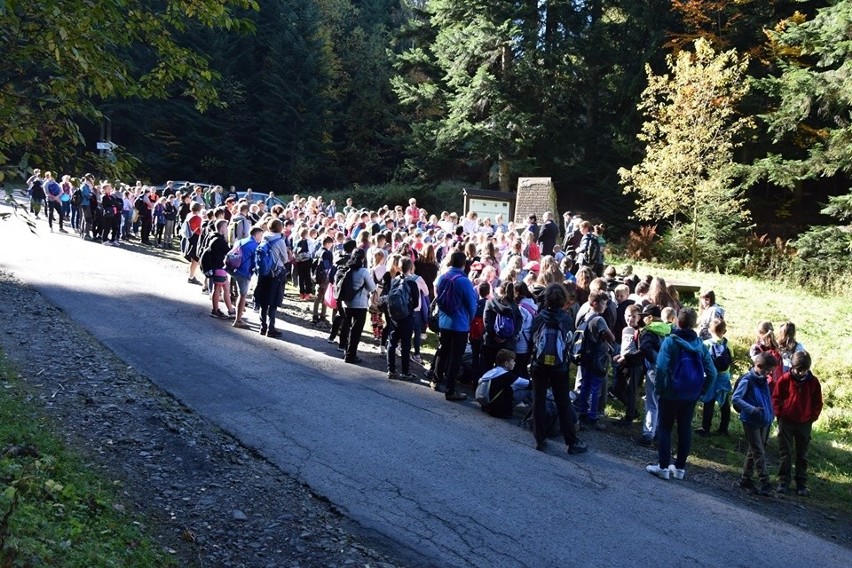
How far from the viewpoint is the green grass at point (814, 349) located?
9.22 meters

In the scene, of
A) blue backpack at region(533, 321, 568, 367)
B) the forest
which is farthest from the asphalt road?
the forest

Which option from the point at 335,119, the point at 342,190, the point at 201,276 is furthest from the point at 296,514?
the point at 335,119

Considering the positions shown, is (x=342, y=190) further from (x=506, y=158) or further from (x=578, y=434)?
(x=578, y=434)

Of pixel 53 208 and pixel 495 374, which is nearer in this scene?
pixel 495 374

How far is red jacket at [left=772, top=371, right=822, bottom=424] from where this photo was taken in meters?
8.14

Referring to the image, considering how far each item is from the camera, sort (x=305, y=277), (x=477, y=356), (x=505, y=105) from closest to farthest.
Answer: (x=477, y=356) < (x=305, y=277) < (x=505, y=105)

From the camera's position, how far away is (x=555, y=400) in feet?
28.2

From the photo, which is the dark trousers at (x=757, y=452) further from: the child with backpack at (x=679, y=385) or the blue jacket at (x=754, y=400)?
the child with backpack at (x=679, y=385)

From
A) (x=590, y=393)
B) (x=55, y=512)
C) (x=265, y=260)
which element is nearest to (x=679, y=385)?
(x=590, y=393)

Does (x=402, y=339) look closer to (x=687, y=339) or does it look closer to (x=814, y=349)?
(x=687, y=339)

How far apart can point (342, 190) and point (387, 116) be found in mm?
5597

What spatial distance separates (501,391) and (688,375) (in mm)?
2626

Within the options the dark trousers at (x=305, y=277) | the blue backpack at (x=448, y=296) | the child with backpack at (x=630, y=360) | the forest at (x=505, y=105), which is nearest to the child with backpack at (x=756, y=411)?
the child with backpack at (x=630, y=360)

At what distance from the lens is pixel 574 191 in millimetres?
38125
